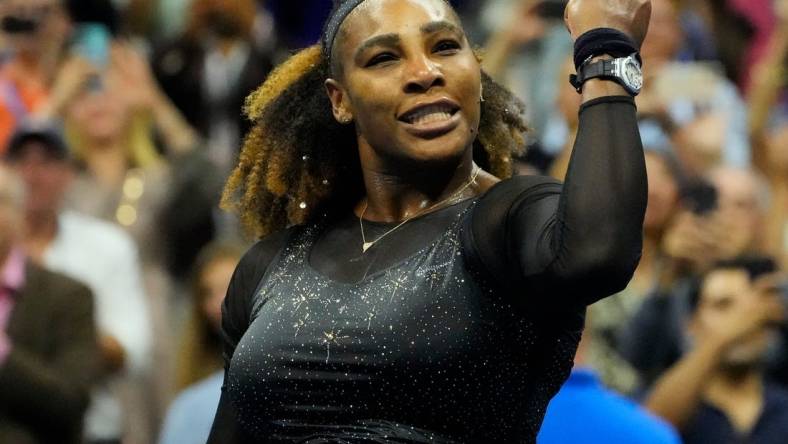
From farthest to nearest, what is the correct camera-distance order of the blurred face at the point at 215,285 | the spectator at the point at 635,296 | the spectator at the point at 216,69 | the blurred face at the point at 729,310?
the spectator at the point at 216,69
the blurred face at the point at 215,285
the spectator at the point at 635,296
the blurred face at the point at 729,310

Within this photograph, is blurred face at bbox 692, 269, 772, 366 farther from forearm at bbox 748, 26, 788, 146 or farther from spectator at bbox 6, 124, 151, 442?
spectator at bbox 6, 124, 151, 442

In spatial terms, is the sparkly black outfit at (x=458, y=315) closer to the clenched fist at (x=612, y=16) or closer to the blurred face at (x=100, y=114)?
the clenched fist at (x=612, y=16)

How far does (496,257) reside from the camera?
2533 millimetres

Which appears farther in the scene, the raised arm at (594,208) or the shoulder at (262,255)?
the shoulder at (262,255)

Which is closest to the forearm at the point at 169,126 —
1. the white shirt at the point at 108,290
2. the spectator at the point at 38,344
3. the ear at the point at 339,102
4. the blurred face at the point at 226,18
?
the blurred face at the point at 226,18

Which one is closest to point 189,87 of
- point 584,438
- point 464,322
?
point 584,438

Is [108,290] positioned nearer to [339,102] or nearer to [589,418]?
[589,418]

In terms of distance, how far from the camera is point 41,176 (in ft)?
18.7

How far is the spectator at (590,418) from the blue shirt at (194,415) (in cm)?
120

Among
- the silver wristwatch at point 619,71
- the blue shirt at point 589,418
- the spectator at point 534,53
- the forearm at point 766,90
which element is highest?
the forearm at point 766,90

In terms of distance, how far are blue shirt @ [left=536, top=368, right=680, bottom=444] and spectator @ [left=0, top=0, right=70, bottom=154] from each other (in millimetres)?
2890

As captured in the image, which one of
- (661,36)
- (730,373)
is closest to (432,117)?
(730,373)

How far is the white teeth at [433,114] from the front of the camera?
8.67 feet

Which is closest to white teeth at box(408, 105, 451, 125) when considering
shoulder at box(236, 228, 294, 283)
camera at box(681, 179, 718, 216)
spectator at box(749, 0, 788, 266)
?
shoulder at box(236, 228, 294, 283)
